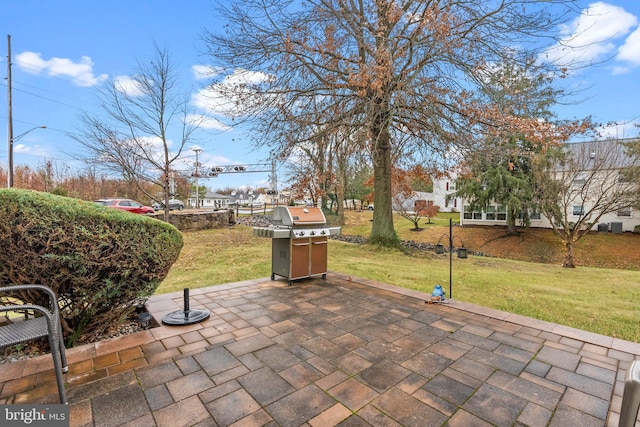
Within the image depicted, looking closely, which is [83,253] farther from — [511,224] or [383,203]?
[511,224]

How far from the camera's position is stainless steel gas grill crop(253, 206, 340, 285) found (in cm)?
409

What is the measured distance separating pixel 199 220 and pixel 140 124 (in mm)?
5800

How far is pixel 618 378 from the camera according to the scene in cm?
204

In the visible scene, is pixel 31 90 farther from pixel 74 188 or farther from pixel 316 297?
pixel 316 297

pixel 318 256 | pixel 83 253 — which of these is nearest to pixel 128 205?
pixel 318 256

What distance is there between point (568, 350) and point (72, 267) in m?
3.87

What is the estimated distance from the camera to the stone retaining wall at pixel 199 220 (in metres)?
13.3

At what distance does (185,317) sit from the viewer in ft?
9.72

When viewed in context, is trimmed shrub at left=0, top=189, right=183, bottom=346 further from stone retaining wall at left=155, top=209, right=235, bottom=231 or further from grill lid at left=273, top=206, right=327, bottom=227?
stone retaining wall at left=155, top=209, right=235, bottom=231

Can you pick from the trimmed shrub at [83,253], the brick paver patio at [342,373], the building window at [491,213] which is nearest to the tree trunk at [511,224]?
the building window at [491,213]

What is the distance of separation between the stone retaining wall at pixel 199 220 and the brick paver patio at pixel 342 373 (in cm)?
1102

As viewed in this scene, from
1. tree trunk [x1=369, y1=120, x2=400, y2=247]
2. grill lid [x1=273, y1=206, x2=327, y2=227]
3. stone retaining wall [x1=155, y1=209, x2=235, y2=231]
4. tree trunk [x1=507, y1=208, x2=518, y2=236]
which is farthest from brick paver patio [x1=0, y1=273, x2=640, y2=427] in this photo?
tree trunk [x1=507, y1=208, x2=518, y2=236]

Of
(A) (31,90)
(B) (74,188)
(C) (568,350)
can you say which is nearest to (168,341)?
(C) (568,350)

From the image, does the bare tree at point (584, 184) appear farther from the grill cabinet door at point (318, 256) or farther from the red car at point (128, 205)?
the red car at point (128, 205)
